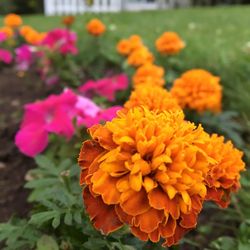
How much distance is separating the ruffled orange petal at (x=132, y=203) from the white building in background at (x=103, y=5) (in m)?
8.74

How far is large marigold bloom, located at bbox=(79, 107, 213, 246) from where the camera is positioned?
1.12 m

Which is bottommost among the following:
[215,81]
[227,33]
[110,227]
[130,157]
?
[227,33]

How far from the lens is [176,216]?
3.70 ft

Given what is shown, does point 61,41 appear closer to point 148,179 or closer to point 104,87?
point 104,87

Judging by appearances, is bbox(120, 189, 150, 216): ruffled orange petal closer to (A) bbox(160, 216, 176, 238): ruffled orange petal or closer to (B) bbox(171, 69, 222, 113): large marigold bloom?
(A) bbox(160, 216, 176, 238): ruffled orange petal

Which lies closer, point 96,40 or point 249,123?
point 249,123

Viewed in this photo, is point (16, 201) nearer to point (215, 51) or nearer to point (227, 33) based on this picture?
point (215, 51)

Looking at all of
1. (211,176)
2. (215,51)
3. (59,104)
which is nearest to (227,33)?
(215,51)

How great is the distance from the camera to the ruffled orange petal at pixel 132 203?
1111mm

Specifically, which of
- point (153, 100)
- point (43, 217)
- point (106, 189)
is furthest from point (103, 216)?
point (153, 100)

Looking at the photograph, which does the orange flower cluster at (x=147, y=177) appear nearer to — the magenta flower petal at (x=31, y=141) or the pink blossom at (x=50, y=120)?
the pink blossom at (x=50, y=120)

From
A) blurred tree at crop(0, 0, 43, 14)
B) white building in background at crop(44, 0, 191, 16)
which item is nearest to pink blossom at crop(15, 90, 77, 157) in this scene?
white building in background at crop(44, 0, 191, 16)

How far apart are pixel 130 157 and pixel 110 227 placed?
5.5 inches

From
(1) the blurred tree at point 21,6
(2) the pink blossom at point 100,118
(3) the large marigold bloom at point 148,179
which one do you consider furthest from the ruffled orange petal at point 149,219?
(1) the blurred tree at point 21,6
